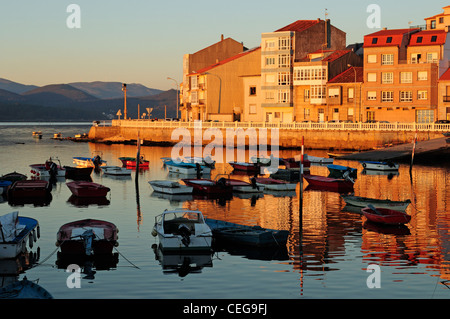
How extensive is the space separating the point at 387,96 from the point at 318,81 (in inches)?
515

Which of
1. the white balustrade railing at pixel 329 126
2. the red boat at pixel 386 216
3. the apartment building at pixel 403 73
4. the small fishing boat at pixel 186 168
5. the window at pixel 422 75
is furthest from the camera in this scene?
the apartment building at pixel 403 73

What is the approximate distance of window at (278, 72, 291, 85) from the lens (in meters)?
123

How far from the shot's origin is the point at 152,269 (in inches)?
1191

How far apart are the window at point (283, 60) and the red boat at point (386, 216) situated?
83.6 metres

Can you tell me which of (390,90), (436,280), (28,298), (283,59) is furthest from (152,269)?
(283,59)

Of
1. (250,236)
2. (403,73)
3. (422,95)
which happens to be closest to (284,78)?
(403,73)

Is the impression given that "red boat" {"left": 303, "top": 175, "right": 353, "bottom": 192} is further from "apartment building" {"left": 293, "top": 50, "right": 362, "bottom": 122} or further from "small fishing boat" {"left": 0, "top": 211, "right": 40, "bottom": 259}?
→ "apartment building" {"left": 293, "top": 50, "right": 362, "bottom": 122}

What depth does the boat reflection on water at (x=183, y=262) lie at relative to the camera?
1181 inches

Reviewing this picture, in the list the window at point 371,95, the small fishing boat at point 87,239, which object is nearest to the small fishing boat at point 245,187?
the small fishing boat at point 87,239

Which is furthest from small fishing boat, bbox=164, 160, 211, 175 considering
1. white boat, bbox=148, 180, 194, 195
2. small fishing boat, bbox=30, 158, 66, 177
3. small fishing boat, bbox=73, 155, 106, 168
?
white boat, bbox=148, 180, 194, 195

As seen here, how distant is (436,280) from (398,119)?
8711cm

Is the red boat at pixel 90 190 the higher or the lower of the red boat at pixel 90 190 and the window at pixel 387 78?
the lower

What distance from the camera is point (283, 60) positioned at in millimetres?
123875

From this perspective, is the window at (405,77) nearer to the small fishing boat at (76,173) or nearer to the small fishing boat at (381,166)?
the small fishing boat at (381,166)
